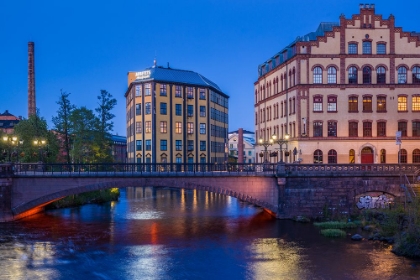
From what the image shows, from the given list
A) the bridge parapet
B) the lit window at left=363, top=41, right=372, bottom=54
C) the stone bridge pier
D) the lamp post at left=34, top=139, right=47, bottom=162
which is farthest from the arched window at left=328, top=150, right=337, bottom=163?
the lamp post at left=34, top=139, right=47, bottom=162

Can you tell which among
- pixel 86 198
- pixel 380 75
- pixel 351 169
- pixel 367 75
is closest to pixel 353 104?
pixel 367 75

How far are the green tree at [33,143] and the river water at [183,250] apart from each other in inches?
608

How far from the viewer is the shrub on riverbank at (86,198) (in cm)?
6153

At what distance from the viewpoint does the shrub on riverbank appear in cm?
6153

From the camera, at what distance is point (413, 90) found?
59594 mm

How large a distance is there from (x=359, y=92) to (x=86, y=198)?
1524 inches

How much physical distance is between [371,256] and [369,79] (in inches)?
1226

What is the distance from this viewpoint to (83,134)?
7069 centimetres

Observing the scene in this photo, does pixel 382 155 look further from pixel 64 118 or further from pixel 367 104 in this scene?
pixel 64 118

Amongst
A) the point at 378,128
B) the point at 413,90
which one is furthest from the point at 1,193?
the point at 413,90

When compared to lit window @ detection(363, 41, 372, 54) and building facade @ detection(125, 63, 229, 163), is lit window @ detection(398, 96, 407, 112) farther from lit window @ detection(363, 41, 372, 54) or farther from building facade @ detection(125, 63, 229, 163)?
building facade @ detection(125, 63, 229, 163)

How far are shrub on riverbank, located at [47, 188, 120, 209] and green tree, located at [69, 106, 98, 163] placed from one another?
17.9ft

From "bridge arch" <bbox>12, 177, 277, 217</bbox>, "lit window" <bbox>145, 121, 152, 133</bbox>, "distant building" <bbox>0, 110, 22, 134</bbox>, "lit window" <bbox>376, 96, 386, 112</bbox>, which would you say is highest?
"distant building" <bbox>0, 110, 22, 134</bbox>

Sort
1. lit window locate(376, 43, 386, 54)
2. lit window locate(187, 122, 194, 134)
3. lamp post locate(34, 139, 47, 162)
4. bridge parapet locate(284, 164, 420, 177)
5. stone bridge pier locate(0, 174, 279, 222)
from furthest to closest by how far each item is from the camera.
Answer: lit window locate(187, 122, 194, 134), lamp post locate(34, 139, 47, 162), lit window locate(376, 43, 386, 54), stone bridge pier locate(0, 174, 279, 222), bridge parapet locate(284, 164, 420, 177)
